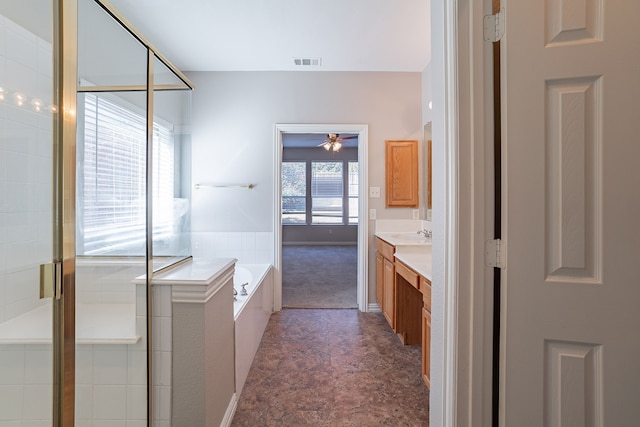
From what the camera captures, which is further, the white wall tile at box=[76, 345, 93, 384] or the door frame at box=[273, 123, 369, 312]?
the door frame at box=[273, 123, 369, 312]

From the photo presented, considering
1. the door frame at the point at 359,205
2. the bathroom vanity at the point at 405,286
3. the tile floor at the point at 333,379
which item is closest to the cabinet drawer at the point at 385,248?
the bathroom vanity at the point at 405,286

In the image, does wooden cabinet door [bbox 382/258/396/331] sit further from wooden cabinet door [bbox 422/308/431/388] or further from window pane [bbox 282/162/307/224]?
window pane [bbox 282/162/307/224]

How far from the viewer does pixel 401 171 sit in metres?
3.23

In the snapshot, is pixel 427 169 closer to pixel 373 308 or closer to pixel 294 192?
pixel 373 308

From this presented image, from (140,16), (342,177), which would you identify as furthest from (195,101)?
(342,177)

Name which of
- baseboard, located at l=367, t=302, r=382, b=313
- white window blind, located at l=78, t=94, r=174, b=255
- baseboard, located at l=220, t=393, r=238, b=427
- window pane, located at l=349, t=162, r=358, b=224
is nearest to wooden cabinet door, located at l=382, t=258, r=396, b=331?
baseboard, located at l=367, t=302, r=382, b=313

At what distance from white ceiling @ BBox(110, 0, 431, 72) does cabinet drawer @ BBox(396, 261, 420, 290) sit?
2023 millimetres

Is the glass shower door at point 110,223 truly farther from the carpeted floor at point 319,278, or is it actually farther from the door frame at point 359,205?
the carpeted floor at point 319,278

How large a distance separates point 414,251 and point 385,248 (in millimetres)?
452

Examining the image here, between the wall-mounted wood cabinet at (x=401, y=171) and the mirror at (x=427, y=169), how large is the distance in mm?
140

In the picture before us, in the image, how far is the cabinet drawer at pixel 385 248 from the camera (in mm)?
2627

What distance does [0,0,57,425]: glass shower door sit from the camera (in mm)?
979

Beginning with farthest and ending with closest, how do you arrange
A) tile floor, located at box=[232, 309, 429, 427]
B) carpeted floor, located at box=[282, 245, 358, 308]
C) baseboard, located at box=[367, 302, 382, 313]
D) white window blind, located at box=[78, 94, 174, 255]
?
carpeted floor, located at box=[282, 245, 358, 308], baseboard, located at box=[367, 302, 382, 313], tile floor, located at box=[232, 309, 429, 427], white window blind, located at box=[78, 94, 174, 255]

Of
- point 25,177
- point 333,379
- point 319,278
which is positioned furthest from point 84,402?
point 319,278
